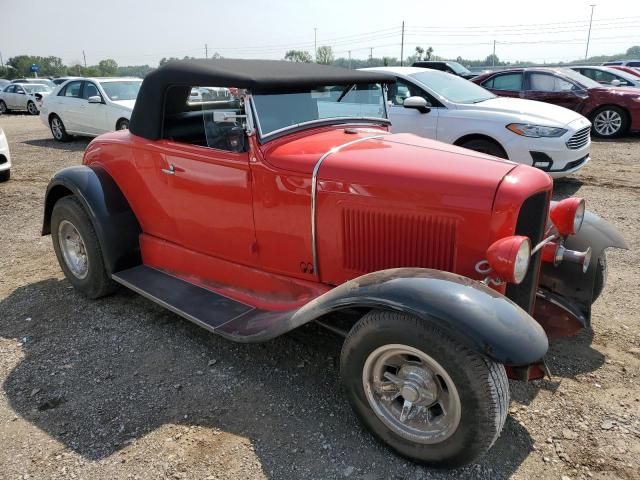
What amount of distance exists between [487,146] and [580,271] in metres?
4.11

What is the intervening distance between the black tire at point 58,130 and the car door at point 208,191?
33.6 feet

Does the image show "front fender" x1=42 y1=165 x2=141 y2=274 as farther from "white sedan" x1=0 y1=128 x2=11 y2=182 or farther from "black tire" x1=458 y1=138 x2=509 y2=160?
"white sedan" x1=0 y1=128 x2=11 y2=182

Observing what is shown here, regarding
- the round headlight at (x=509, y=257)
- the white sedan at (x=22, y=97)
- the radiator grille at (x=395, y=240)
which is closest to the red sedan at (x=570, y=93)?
the radiator grille at (x=395, y=240)

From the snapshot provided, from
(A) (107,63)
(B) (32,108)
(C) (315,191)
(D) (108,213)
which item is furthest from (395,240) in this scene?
(A) (107,63)

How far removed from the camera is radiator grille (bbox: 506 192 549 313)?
2693mm

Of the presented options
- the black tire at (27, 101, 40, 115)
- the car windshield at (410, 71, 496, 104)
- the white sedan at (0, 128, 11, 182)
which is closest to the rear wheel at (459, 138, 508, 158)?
the car windshield at (410, 71, 496, 104)

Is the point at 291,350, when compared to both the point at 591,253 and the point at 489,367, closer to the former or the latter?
the point at 489,367

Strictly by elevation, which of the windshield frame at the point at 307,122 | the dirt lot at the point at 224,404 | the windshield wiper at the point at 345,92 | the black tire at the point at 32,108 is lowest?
the dirt lot at the point at 224,404

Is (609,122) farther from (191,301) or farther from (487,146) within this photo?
(191,301)

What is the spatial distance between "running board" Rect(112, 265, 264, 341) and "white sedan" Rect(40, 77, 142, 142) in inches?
297

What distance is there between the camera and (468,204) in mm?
2557

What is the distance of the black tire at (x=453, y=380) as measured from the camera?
7.10 feet

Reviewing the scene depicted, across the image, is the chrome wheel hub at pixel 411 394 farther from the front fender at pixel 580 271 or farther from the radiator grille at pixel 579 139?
the radiator grille at pixel 579 139

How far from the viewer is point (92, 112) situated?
11.3 m
